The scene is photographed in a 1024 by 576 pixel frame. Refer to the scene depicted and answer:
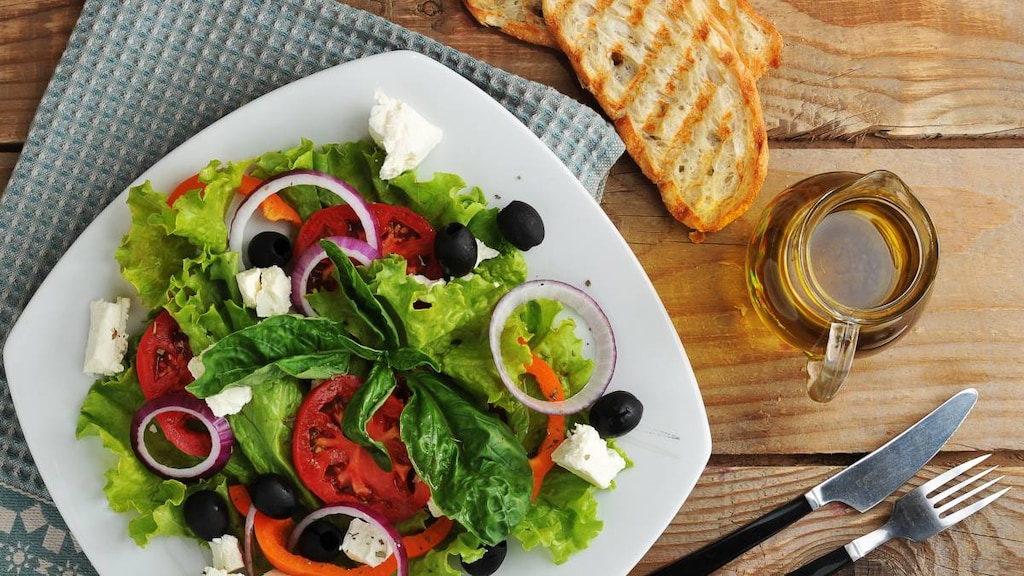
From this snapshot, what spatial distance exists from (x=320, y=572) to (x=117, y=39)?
3.93ft

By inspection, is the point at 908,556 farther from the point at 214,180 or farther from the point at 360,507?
the point at 214,180

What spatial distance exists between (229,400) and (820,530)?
1.31 m

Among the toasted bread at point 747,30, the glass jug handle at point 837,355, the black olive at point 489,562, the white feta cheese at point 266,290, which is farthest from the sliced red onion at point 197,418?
the toasted bread at point 747,30

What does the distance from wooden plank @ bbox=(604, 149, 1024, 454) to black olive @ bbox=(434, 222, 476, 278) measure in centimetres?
45

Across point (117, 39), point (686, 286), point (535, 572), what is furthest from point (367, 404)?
point (117, 39)

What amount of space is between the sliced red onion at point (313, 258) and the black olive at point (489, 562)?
0.57 meters

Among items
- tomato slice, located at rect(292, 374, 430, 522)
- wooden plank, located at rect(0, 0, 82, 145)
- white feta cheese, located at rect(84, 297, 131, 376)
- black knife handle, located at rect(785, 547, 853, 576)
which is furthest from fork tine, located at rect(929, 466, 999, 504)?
wooden plank, located at rect(0, 0, 82, 145)

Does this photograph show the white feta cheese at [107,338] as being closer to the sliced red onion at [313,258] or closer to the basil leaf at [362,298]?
the sliced red onion at [313,258]

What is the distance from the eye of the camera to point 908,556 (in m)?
1.96

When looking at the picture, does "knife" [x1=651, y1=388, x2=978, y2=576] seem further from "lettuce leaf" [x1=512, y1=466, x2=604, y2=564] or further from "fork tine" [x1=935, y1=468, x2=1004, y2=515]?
"lettuce leaf" [x1=512, y1=466, x2=604, y2=564]

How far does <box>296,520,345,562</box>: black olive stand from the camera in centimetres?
164

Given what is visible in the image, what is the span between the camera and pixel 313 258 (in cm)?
166

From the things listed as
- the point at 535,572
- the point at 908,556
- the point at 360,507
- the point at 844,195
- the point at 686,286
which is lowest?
the point at 908,556

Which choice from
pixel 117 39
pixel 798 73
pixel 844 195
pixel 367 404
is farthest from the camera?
pixel 798 73
